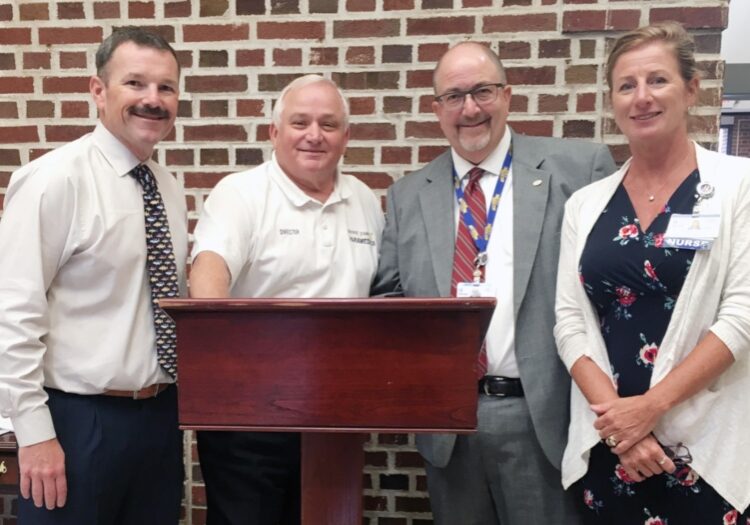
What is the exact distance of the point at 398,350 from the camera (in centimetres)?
104

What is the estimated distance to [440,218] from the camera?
66.6 inches

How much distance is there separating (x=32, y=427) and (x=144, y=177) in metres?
0.65

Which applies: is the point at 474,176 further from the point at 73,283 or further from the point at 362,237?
the point at 73,283

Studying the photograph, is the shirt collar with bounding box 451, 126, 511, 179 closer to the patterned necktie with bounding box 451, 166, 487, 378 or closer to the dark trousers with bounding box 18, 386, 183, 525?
the patterned necktie with bounding box 451, 166, 487, 378

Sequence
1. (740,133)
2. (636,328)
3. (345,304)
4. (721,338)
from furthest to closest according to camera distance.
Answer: (740,133), (636,328), (721,338), (345,304)

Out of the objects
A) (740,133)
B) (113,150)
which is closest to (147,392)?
(113,150)

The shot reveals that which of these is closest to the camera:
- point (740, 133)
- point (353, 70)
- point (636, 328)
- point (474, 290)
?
point (636, 328)

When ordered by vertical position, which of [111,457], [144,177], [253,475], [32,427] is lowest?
[253,475]

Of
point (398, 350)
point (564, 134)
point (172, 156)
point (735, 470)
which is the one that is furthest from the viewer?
point (172, 156)

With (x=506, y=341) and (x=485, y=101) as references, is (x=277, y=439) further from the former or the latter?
(x=485, y=101)

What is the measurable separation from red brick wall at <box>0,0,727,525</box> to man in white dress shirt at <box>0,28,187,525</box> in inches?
23.0

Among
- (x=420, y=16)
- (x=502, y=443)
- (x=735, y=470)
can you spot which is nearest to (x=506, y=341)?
(x=502, y=443)

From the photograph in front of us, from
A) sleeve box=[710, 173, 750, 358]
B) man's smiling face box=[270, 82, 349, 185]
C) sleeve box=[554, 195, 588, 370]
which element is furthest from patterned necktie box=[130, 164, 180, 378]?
sleeve box=[710, 173, 750, 358]

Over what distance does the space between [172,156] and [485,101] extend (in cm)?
115
